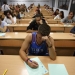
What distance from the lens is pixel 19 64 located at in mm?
1311

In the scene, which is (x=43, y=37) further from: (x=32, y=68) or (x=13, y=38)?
(x=13, y=38)

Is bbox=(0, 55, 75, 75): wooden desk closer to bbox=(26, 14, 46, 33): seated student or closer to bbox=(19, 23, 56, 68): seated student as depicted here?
bbox=(19, 23, 56, 68): seated student

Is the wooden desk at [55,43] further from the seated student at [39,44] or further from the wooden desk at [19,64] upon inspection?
the wooden desk at [19,64]

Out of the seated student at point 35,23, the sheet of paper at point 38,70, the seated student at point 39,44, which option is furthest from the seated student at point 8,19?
the sheet of paper at point 38,70

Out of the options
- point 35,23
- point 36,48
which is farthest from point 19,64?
point 35,23

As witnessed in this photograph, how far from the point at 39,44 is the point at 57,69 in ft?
1.61

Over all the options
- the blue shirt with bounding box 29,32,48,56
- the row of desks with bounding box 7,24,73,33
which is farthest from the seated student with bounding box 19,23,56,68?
the row of desks with bounding box 7,24,73,33

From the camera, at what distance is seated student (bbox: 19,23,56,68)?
1393 mm

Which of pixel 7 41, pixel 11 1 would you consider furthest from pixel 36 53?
pixel 11 1

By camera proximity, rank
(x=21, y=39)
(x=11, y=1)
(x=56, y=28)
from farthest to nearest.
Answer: (x=11, y=1)
(x=56, y=28)
(x=21, y=39)

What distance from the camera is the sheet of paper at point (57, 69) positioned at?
116 centimetres

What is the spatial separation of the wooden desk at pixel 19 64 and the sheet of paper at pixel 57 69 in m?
0.04

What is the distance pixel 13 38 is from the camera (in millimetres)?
2379

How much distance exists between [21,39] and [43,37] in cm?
103
